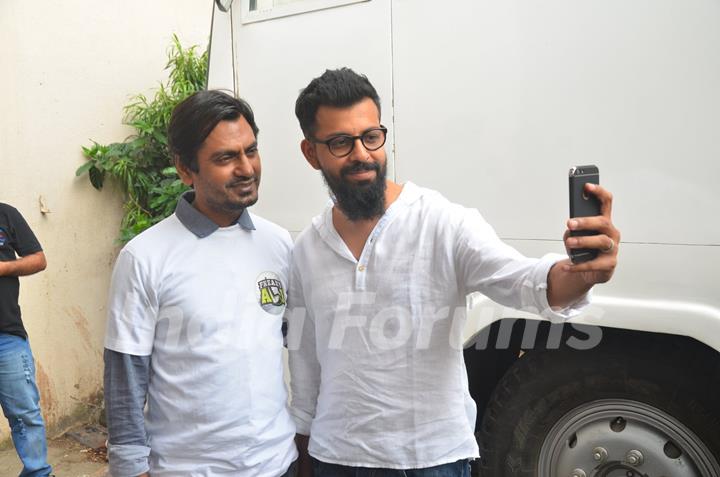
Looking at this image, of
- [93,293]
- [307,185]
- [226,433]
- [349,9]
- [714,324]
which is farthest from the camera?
[93,293]

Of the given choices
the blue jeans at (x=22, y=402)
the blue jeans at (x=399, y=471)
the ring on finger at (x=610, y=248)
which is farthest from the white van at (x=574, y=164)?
the blue jeans at (x=22, y=402)

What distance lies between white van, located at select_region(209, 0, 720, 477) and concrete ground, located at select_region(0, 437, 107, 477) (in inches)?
98.5

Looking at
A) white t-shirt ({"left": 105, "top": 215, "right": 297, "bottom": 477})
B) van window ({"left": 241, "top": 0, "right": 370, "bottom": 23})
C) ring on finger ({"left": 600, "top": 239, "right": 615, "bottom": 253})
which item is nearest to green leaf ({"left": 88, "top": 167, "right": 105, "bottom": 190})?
van window ({"left": 241, "top": 0, "right": 370, "bottom": 23})

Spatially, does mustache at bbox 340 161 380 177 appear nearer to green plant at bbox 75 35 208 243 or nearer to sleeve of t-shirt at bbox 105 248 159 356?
sleeve of t-shirt at bbox 105 248 159 356

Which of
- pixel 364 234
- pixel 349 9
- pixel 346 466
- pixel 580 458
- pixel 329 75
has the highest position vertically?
pixel 349 9

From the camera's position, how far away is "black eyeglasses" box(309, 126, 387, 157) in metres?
1.70

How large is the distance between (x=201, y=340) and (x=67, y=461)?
2.98 metres

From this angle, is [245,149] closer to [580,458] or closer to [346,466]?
[346,466]

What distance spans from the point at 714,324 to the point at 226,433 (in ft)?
5.06

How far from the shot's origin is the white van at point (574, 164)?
2.15 m

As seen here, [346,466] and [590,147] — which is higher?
[590,147]

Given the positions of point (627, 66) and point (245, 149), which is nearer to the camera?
point (245, 149)

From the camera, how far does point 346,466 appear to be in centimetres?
171

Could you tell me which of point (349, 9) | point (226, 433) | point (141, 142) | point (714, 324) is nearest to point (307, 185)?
point (349, 9)
